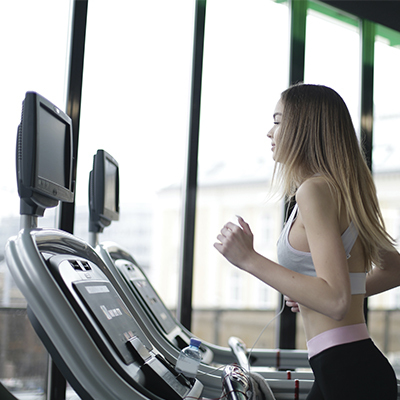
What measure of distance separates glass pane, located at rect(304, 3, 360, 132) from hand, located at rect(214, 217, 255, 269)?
2.57 metres

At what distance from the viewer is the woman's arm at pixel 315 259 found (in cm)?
101

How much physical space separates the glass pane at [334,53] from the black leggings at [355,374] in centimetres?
263

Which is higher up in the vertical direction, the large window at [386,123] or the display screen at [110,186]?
the large window at [386,123]

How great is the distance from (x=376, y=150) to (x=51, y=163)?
10.3 feet

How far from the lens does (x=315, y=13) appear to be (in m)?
3.52

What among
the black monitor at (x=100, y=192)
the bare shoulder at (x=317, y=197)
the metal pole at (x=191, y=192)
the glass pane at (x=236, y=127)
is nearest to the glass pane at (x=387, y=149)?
the glass pane at (x=236, y=127)

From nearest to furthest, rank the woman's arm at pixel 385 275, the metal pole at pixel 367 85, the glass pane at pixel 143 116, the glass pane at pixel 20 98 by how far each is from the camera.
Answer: the woman's arm at pixel 385 275
the glass pane at pixel 20 98
the glass pane at pixel 143 116
the metal pole at pixel 367 85

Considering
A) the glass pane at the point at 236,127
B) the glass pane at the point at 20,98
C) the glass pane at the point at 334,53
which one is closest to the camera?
the glass pane at the point at 20,98

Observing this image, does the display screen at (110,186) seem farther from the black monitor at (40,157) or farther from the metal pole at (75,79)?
the black monitor at (40,157)

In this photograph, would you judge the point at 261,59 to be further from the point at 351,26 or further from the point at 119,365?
the point at 119,365

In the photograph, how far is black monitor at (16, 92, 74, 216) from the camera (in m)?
1.07

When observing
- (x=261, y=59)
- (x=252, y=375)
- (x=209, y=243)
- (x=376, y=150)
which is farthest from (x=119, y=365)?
(x=376, y=150)

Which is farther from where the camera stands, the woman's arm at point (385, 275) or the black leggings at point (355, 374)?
the woman's arm at point (385, 275)

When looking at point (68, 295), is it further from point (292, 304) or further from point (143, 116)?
point (143, 116)
